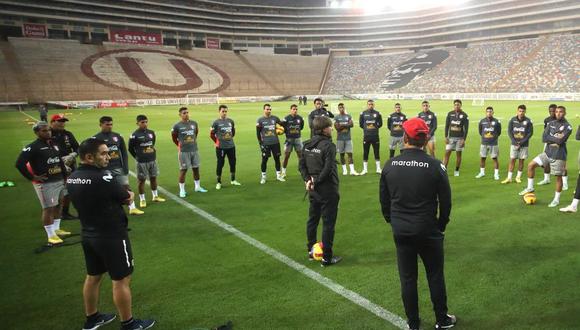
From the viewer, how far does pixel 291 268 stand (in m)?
6.17

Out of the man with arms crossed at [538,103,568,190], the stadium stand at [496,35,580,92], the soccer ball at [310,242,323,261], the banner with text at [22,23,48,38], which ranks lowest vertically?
the soccer ball at [310,242,323,261]

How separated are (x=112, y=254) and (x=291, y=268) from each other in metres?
2.78

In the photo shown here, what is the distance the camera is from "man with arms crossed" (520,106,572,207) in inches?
349

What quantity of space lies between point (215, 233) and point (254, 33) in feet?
324

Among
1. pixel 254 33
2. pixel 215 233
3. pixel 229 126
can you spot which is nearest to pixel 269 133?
pixel 229 126

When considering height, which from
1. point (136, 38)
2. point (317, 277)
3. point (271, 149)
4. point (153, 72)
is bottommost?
point (317, 277)

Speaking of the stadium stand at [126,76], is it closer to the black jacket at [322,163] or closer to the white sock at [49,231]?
the white sock at [49,231]

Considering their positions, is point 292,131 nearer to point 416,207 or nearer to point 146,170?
point 146,170

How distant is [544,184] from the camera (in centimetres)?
1080

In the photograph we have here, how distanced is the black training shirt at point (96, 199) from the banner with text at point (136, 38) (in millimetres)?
81366

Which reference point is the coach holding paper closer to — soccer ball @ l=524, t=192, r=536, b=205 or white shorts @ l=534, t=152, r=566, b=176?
soccer ball @ l=524, t=192, r=536, b=205

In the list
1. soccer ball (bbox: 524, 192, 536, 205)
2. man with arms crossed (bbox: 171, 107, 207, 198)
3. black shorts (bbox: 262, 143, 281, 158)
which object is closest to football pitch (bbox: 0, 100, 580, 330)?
soccer ball (bbox: 524, 192, 536, 205)

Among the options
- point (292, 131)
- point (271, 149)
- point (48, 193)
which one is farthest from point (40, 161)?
point (292, 131)

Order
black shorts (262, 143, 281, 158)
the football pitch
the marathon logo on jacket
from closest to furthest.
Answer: the marathon logo on jacket < the football pitch < black shorts (262, 143, 281, 158)
